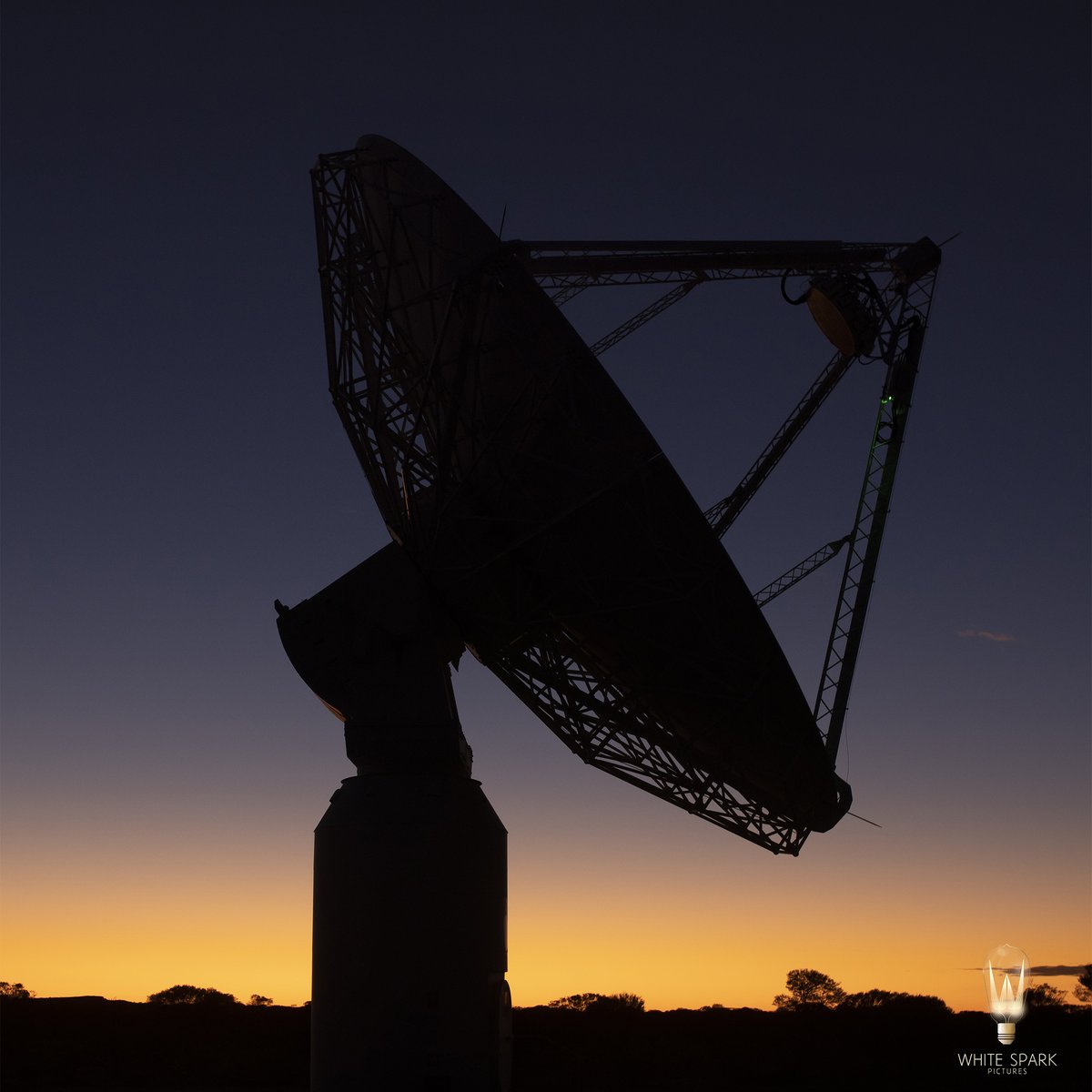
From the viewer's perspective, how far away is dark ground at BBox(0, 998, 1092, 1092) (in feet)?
111

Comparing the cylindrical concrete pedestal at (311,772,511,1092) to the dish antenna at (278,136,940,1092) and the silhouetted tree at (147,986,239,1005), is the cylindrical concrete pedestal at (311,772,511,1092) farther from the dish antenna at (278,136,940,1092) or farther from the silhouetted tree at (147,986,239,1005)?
the silhouetted tree at (147,986,239,1005)

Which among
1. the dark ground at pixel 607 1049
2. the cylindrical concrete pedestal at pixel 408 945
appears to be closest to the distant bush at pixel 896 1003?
the dark ground at pixel 607 1049

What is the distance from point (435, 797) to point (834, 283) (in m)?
11.8

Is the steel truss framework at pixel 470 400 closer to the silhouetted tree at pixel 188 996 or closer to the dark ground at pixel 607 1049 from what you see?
the dark ground at pixel 607 1049

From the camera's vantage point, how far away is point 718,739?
2244 centimetres

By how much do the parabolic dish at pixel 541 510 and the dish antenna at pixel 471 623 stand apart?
4 cm

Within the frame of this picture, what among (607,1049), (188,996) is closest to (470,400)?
(607,1049)

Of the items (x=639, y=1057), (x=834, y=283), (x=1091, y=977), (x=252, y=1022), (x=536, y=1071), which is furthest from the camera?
(x=1091, y=977)

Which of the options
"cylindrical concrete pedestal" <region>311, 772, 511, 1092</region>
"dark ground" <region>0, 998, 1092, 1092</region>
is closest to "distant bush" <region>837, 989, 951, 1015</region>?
"dark ground" <region>0, 998, 1092, 1092</region>

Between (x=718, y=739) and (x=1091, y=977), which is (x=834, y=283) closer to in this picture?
(x=718, y=739)

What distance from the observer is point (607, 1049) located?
39.8 metres

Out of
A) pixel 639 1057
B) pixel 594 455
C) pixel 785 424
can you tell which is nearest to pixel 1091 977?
pixel 639 1057

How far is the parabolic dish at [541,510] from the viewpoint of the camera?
68.0ft

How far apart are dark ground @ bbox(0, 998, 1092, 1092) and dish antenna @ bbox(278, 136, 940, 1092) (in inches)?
484
